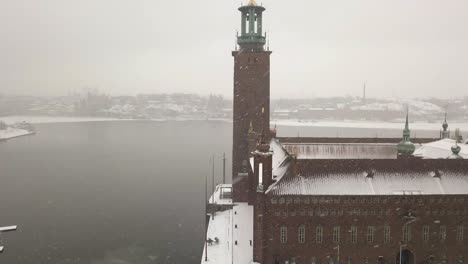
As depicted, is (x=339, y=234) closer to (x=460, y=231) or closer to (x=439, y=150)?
(x=460, y=231)

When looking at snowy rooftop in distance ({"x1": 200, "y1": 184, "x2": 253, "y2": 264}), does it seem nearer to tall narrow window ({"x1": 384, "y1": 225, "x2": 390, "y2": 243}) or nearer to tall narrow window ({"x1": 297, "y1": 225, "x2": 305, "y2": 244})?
tall narrow window ({"x1": 297, "y1": 225, "x2": 305, "y2": 244})

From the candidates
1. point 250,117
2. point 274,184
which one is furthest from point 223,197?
point 274,184

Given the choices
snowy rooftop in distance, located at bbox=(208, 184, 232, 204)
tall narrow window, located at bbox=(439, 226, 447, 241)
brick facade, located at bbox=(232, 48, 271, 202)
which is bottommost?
snowy rooftop in distance, located at bbox=(208, 184, 232, 204)

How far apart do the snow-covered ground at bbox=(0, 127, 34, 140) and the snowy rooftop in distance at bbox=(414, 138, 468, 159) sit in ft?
450

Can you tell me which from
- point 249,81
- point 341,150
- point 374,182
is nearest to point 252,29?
point 249,81

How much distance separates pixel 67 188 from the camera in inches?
2761

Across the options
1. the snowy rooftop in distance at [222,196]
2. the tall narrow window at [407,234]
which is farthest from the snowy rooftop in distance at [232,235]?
the tall narrow window at [407,234]

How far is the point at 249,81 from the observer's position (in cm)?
5447

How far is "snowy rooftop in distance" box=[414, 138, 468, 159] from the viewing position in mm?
44084

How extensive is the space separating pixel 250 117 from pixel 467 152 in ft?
73.3

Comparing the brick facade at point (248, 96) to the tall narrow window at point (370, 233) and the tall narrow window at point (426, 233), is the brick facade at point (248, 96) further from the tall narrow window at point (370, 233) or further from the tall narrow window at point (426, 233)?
the tall narrow window at point (426, 233)

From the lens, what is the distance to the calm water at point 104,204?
1745 inches

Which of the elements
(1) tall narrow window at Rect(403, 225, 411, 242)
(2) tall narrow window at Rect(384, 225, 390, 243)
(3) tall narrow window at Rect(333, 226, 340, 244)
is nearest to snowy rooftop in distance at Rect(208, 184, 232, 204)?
(3) tall narrow window at Rect(333, 226, 340, 244)

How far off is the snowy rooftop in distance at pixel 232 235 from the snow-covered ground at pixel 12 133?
126m
